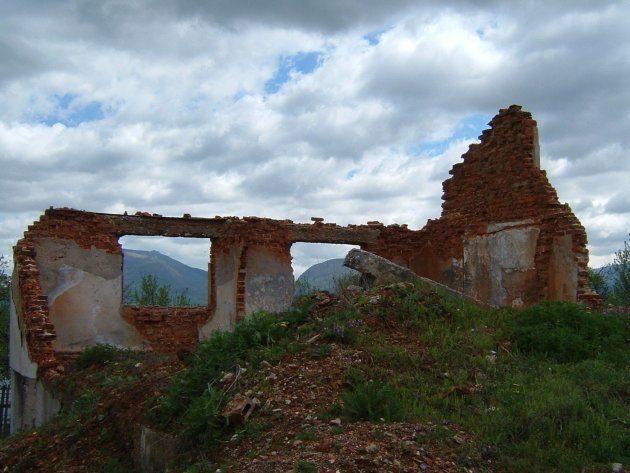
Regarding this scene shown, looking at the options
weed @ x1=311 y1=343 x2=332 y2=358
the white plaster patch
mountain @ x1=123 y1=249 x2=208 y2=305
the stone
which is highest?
the stone

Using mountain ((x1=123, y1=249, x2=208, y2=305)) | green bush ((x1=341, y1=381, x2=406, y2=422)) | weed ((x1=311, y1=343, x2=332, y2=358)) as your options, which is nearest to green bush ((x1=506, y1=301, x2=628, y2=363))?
weed ((x1=311, y1=343, x2=332, y2=358))

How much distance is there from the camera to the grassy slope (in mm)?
5148

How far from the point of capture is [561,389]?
637cm

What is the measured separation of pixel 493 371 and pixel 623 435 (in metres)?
1.74

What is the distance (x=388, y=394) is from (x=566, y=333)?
302 centimetres

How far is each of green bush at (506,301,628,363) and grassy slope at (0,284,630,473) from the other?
0.02 m

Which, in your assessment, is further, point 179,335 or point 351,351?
point 179,335

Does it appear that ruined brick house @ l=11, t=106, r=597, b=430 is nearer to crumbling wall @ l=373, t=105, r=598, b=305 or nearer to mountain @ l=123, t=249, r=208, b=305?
crumbling wall @ l=373, t=105, r=598, b=305

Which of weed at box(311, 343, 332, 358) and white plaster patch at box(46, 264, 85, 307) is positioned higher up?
white plaster patch at box(46, 264, 85, 307)

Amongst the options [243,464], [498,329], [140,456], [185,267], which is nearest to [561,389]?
[498,329]

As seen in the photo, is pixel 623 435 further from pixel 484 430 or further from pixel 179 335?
pixel 179 335

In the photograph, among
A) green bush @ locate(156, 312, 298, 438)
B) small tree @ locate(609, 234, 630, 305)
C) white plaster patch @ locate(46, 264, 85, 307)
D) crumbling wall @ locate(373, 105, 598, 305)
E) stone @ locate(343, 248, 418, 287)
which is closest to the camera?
green bush @ locate(156, 312, 298, 438)

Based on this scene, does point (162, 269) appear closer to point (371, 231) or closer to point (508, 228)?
point (371, 231)

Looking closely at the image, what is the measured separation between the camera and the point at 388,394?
232 inches
